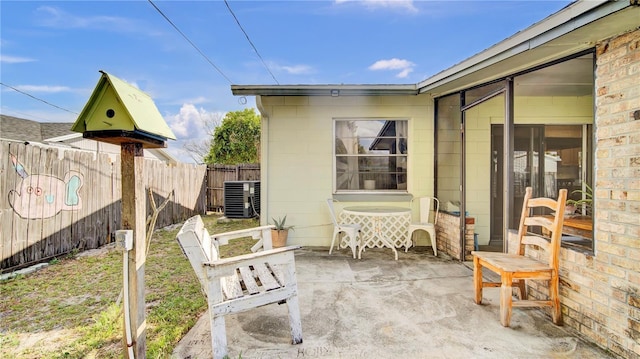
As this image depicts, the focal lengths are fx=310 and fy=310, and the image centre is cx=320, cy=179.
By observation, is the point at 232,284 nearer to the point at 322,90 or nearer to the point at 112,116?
the point at 112,116

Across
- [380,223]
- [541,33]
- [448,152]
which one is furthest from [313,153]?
[541,33]

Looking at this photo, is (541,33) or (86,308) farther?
(86,308)

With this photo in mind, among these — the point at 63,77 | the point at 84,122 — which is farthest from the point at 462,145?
the point at 63,77

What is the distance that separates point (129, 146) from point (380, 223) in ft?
11.6

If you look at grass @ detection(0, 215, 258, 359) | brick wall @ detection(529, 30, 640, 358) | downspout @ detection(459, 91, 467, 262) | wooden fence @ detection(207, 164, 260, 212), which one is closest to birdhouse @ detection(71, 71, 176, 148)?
grass @ detection(0, 215, 258, 359)

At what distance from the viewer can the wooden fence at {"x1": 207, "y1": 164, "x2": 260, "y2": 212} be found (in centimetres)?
1034

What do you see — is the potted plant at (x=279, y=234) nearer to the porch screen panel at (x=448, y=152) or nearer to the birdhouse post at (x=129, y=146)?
the porch screen panel at (x=448, y=152)

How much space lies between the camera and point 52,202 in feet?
14.6

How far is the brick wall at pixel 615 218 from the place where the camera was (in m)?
1.99

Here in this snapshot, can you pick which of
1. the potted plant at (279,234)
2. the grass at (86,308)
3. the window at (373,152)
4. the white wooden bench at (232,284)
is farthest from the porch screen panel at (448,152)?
the grass at (86,308)

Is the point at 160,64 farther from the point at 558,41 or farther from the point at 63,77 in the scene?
the point at 558,41

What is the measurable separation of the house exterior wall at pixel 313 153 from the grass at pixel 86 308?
1.83 metres

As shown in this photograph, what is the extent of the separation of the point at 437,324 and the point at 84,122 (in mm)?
2782

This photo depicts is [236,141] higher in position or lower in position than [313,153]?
higher
